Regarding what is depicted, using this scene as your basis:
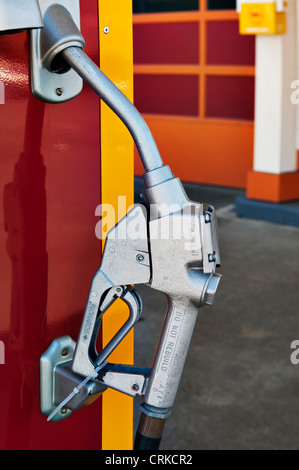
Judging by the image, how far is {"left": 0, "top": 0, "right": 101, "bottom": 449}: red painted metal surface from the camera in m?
0.77

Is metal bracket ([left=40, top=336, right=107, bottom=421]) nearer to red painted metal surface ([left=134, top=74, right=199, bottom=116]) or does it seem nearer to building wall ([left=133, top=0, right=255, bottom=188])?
building wall ([left=133, top=0, right=255, bottom=188])

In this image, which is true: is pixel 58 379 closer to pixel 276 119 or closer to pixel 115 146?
pixel 115 146

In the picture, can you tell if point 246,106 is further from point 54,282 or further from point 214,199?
point 54,282

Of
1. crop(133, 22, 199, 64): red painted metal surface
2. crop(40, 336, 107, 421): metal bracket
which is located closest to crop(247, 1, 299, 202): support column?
crop(133, 22, 199, 64): red painted metal surface

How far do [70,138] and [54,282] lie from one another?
159mm

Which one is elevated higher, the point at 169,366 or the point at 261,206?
the point at 169,366

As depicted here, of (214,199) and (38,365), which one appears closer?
(38,365)

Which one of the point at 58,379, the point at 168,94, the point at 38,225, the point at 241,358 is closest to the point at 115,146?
the point at 38,225

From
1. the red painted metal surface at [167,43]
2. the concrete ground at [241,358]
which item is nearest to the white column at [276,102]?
the concrete ground at [241,358]

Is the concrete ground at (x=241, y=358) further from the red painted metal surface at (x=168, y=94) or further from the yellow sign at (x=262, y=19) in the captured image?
the red painted metal surface at (x=168, y=94)

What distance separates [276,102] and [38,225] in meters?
4.82

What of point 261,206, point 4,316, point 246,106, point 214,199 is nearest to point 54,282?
point 4,316

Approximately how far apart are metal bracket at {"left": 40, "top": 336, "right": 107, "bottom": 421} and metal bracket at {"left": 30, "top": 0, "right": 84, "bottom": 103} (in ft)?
0.91

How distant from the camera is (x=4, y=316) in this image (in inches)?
31.8
